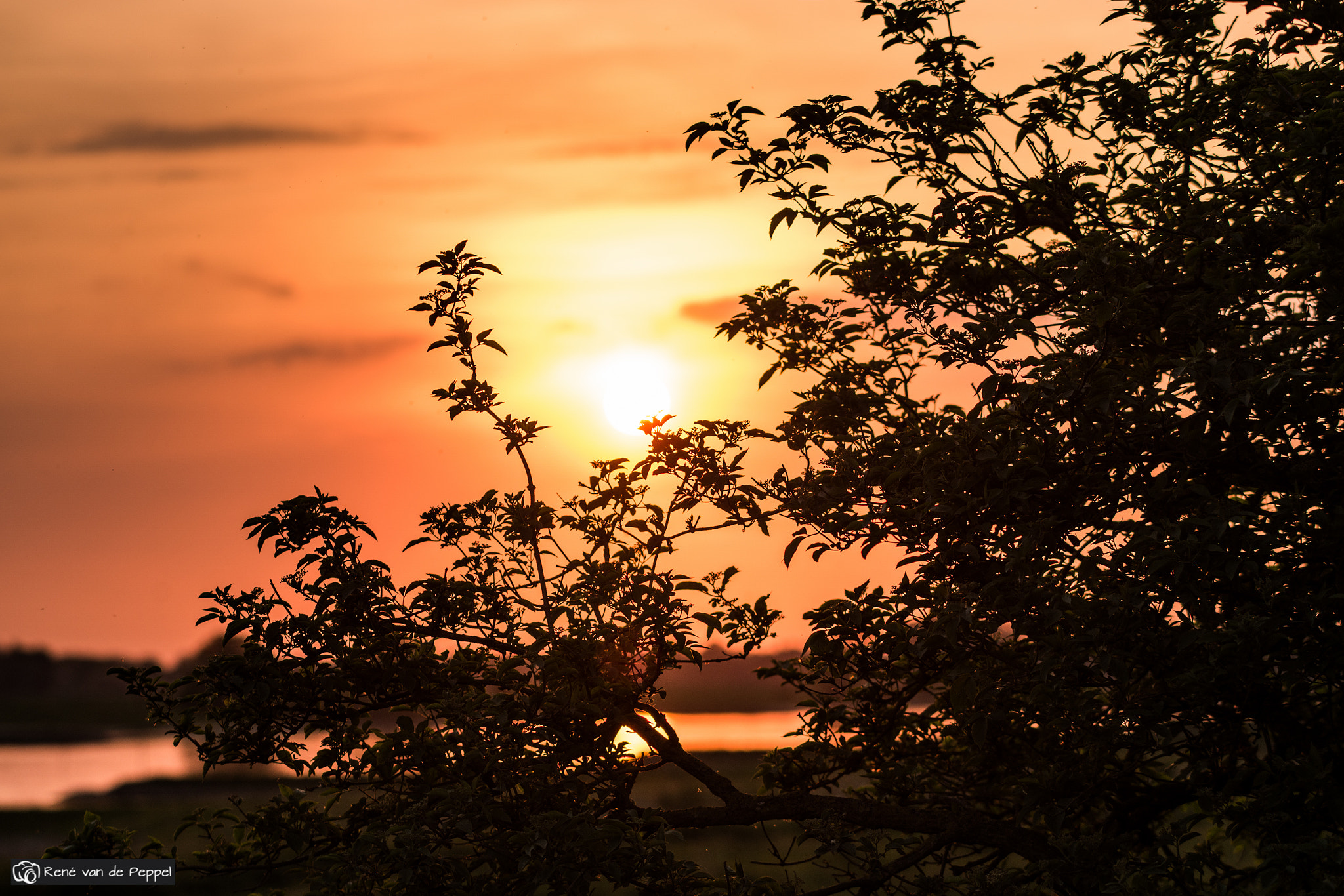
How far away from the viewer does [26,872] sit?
5816 millimetres

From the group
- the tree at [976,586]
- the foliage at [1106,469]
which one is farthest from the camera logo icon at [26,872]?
the foliage at [1106,469]

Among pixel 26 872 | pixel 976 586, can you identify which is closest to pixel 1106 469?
pixel 976 586

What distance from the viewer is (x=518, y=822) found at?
15.9ft

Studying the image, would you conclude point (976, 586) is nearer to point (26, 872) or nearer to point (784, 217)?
point (784, 217)

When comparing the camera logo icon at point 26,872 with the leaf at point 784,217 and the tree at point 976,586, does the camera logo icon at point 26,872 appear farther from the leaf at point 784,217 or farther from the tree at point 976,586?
the leaf at point 784,217

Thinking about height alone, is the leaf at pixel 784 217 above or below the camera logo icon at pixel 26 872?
above

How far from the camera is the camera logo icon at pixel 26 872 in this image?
5574mm

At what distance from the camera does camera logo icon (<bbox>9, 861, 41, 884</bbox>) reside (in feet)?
18.3

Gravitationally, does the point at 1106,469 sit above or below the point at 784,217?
below

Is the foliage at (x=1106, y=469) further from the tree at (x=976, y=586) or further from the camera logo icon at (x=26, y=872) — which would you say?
the camera logo icon at (x=26, y=872)

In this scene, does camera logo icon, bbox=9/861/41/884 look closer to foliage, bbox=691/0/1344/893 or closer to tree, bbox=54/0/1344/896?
tree, bbox=54/0/1344/896

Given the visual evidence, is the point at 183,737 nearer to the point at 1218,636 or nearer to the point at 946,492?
the point at 946,492

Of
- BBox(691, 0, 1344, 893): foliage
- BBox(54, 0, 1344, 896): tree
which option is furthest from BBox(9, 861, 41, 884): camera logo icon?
BBox(691, 0, 1344, 893): foliage

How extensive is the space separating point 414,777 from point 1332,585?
4.77 m
